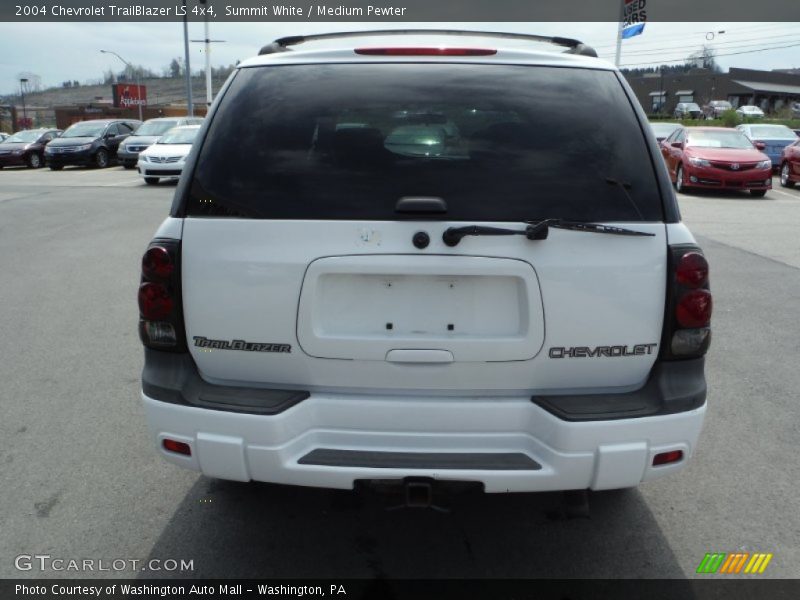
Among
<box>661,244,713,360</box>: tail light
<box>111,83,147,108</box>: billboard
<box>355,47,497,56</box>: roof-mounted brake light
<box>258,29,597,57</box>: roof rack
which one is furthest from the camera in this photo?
<box>111,83,147,108</box>: billboard

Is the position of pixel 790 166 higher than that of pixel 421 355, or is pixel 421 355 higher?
pixel 421 355

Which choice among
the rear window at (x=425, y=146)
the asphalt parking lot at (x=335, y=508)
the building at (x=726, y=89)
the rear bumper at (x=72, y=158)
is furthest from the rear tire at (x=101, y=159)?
the building at (x=726, y=89)

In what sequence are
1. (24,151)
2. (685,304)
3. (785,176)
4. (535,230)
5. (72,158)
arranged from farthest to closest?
(24,151), (72,158), (785,176), (685,304), (535,230)

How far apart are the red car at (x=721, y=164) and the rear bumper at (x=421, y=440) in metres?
16.0

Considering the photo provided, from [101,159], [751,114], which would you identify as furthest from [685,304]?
[751,114]

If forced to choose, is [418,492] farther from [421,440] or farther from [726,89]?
[726,89]

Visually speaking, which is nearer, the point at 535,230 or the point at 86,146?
the point at 535,230

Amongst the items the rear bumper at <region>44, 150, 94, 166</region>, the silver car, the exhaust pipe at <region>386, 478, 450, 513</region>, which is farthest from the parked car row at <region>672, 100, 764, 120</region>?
the exhaust pipe at <region>386, 478, 450, 513</region>

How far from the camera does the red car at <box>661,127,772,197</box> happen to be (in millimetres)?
17172

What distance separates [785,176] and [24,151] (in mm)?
26349

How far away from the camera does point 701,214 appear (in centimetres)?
1420

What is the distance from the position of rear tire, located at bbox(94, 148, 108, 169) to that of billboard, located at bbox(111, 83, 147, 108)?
1527 inches

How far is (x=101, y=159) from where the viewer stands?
2664cm

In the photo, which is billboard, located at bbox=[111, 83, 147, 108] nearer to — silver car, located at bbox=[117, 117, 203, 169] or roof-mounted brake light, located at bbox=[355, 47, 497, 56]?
silver car, located at bbox=[117, 117, 203, 169]
